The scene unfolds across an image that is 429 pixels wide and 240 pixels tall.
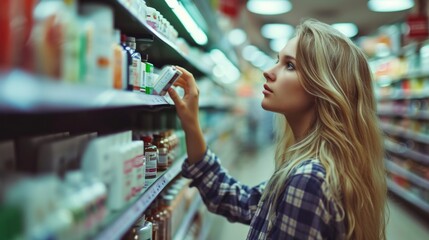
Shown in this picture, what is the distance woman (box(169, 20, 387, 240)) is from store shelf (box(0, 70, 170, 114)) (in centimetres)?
88

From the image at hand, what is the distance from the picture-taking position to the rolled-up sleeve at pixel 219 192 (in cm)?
219

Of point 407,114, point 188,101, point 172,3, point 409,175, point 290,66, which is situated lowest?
point 409,175

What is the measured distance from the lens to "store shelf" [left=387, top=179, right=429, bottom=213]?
5.88 meters

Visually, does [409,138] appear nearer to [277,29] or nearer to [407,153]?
[407,153]

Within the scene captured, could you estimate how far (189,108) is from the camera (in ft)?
6.73

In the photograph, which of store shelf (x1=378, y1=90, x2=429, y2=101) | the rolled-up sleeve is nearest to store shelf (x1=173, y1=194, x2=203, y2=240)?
the rolled-up sleeve

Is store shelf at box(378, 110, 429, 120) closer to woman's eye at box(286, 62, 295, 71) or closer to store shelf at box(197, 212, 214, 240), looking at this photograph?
store shelf at box(197, 212, 214, 240)

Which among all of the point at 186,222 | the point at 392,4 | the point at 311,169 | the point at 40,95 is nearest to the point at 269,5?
the point at 392,4

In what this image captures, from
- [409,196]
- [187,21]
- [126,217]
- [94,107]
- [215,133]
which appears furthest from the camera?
[409,196]

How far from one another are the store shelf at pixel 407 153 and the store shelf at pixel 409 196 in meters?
0.59

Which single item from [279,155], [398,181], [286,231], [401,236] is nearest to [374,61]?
[398,181]

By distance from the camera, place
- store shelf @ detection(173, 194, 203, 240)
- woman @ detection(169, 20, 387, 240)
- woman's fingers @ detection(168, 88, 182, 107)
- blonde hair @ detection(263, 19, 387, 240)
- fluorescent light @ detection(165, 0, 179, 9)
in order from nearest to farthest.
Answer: woman @ detection(169, 20, 387, 240) → blonde hair @ detection(263, 19, 387, 240) → woman's fingers @ detection(168, 88, 182, 107) → fluorescent light @ detection(165, 0, 179, 9) → store shelf @ detection(173, 194, 203, 240)

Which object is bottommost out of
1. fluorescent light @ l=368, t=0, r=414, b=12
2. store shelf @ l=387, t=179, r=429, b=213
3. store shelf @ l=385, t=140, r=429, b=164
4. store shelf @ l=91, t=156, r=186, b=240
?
store shelf @ l=387, t=179, r=429, b=213

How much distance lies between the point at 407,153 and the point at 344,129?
6358mm
